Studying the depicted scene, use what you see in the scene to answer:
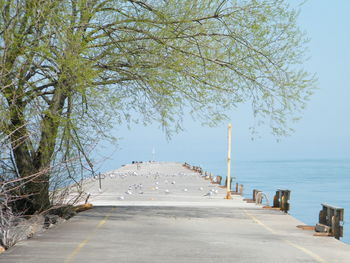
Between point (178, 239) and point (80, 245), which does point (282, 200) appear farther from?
point (80, 245)

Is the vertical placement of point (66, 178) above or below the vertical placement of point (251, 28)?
below

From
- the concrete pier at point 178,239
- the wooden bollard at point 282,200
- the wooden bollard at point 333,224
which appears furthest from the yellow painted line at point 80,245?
the wooden bollard at point 282,200

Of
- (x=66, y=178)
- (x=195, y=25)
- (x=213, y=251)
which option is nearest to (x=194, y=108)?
(x=195, y=25)

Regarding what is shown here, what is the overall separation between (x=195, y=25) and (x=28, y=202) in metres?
6.71

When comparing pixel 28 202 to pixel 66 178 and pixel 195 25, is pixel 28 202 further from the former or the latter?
pixel 195 25

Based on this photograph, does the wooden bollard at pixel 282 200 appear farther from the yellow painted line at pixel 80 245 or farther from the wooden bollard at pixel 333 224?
the yellow painted line at pixel 80 245

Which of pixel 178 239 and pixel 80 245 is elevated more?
pixel 178 239

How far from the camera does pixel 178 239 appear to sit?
57.9 ft

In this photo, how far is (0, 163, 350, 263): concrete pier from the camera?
1464 cm

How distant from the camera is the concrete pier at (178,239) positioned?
1464 centimetres

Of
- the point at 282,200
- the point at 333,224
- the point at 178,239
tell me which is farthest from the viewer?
the point at 282,200

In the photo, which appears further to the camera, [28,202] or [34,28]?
[28,202]

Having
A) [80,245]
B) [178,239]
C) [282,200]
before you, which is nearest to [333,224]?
[178,239]

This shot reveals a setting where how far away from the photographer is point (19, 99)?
19.4m
